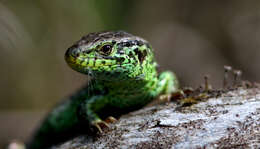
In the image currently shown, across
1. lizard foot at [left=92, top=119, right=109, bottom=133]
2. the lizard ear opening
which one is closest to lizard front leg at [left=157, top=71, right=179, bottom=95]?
lizard foot at [left=92, top=119, right=109, bottom=133]

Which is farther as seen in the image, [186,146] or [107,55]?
[107,55]

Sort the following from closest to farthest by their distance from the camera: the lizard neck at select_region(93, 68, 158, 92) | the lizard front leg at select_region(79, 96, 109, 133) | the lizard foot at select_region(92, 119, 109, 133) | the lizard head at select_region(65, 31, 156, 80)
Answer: the lizard head at select_region(65, 31, 156, 80)
the lizard foot at select_region(92, 119, 109, 133)
the lizard neck at select_region(93, 68, 158, 92)
the lizard front leg at select_region(79, 96, 109, 133)

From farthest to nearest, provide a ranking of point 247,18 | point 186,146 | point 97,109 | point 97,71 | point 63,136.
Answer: point 247,18
point 63,136
point 97,109
point 97,71
point 186,146

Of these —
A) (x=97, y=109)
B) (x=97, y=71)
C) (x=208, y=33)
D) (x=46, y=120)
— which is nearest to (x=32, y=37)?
(x=46, y=120)

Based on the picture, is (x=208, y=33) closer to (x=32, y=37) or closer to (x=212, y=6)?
(x=212, y=6)

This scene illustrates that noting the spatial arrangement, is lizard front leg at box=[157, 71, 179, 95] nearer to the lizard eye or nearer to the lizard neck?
the lizard neck

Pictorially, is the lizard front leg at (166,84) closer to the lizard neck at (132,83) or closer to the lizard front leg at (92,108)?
the lizard neck at (132,83)

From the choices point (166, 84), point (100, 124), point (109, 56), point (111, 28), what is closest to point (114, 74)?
point (109, 56)
